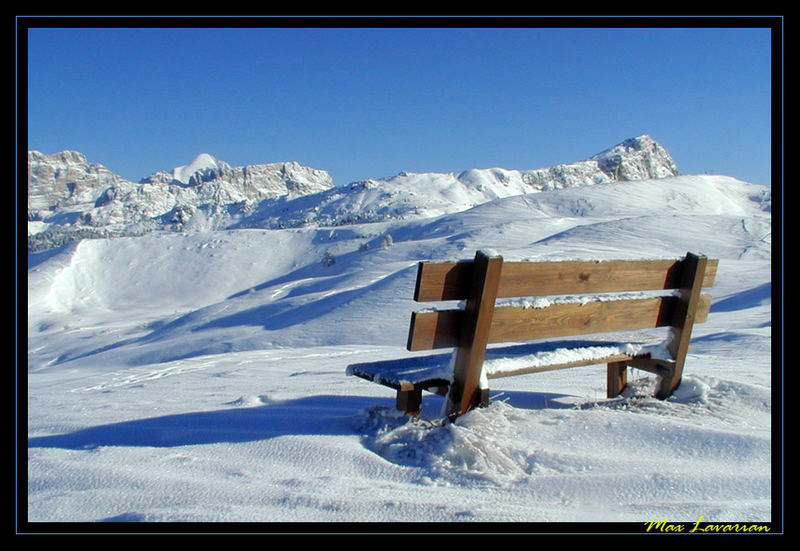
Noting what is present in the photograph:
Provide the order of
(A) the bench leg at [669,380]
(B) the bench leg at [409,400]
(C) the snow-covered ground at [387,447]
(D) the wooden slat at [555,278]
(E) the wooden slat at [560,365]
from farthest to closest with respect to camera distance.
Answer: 1. (A) the bench leg at [669,380]
2. (E) the wooden slat at [560,365]
3. (B) the bench leg at [409,400]
4. (D) the wooden slat at [555,278]
5. (C) the snow-covered ground at [387,447]


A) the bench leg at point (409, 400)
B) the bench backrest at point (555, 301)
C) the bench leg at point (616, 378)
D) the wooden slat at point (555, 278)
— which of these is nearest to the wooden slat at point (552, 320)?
the bench backrest at point (555, 301)

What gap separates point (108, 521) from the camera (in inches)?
88.2

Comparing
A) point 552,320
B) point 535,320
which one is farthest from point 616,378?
point 535,320

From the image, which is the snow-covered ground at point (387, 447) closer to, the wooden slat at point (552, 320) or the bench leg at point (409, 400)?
the bench leg at point (409, 400)

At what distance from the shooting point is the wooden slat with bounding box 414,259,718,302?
326 centimetres

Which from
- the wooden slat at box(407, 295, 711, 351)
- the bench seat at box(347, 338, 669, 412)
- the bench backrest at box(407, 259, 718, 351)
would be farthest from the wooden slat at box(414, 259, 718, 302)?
the bench seat at box(347, 338, 669, 412)

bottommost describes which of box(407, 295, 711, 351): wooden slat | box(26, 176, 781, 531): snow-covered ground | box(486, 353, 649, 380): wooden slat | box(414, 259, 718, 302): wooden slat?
box(26, 176, 781, 531): snow-covered ground

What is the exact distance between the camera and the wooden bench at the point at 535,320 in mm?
3334

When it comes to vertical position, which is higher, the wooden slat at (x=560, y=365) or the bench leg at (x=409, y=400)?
the wooden slat at (x=560, y=365)

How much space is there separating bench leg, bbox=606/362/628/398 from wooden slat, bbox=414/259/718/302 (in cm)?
68

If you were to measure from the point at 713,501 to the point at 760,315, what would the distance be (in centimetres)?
963

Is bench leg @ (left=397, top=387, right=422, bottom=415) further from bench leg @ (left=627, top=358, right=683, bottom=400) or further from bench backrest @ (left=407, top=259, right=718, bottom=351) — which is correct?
bench leg @ (left=627, top=358, right=683, bottom=400)
